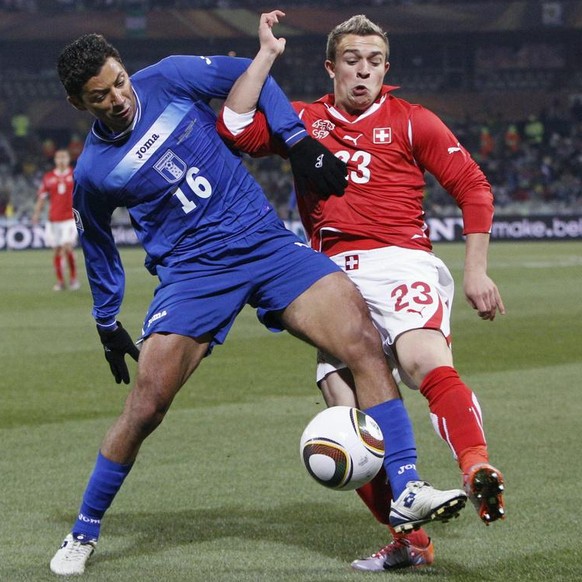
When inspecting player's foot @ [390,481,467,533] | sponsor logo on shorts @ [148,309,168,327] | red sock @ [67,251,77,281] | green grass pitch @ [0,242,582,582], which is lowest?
red sock @ [67,251,77,281]

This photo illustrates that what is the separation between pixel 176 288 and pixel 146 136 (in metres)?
0.66

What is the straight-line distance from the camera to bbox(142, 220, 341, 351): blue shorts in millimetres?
5234

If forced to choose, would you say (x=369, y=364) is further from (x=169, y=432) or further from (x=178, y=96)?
(x=169, y=432)

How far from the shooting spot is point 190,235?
211 inches

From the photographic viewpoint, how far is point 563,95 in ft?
151

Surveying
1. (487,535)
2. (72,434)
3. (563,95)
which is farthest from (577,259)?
(487,535)

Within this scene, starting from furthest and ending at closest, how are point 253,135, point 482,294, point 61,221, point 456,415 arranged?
point 61,221 → point 253,135 → point 482,294 → point 456,415

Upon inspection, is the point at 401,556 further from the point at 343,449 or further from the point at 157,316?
the point at 157,316

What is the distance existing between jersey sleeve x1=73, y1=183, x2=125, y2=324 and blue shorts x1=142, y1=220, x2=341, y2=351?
1.20 ft

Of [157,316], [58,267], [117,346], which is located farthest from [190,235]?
[58,267]

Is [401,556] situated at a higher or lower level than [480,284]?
lower

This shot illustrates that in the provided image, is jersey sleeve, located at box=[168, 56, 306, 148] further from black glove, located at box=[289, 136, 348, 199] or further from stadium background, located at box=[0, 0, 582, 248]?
stadium background, located at box=[0, 0, 582, 248]

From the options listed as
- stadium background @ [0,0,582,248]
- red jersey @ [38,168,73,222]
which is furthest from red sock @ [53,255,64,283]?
stadium background @ [0,0,582,248]

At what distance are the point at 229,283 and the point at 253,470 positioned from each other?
7.68ft
